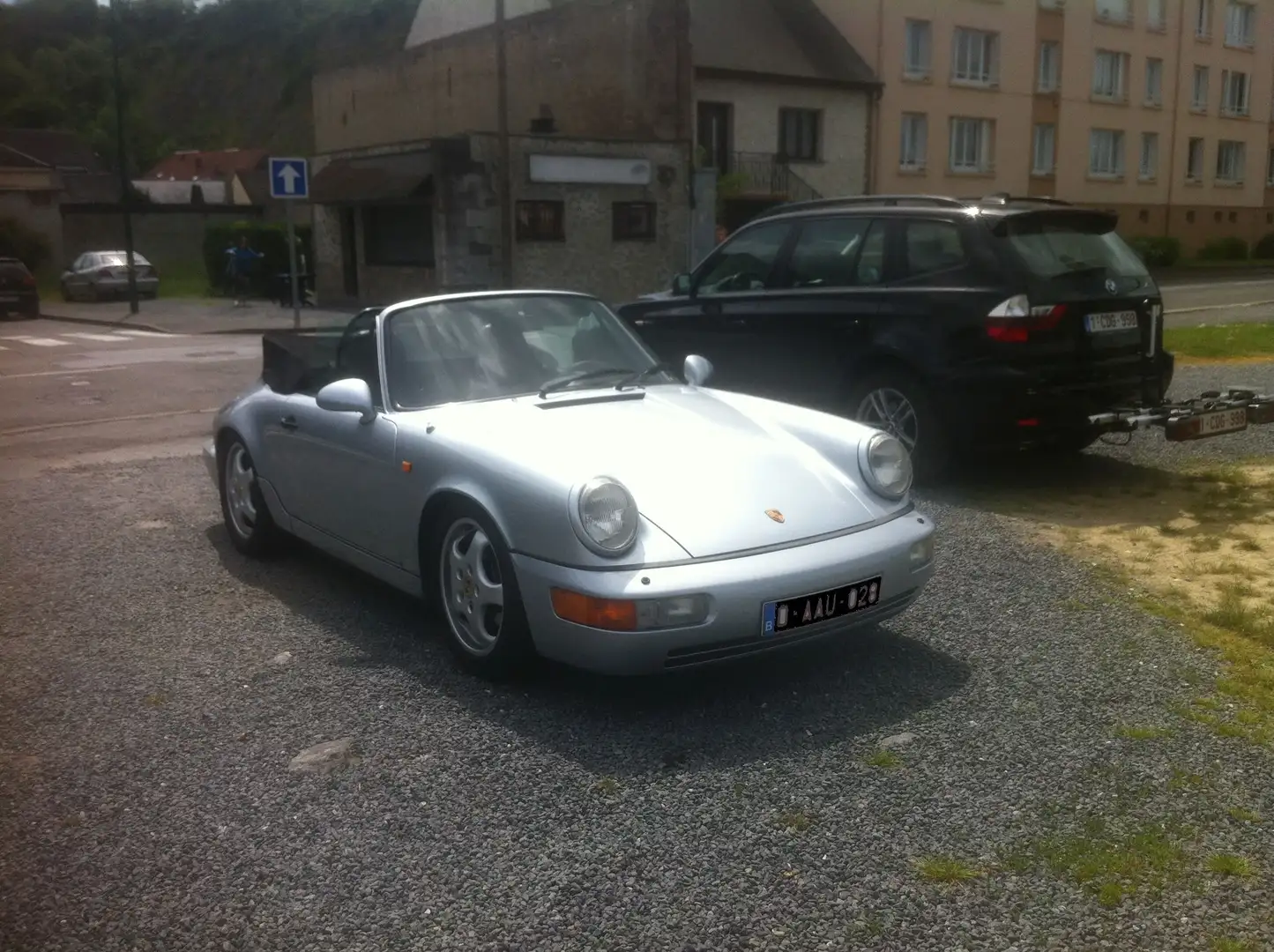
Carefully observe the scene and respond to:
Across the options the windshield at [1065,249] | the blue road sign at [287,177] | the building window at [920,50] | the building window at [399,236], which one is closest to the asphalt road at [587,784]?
the windshield at [1065,249]

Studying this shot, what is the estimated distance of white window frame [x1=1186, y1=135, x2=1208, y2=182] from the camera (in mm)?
53594

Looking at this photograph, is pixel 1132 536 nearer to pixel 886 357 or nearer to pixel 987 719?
pixel 886 357

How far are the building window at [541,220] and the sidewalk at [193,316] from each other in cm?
443

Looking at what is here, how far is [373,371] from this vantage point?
5.66 m

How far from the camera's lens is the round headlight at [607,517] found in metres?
4.34

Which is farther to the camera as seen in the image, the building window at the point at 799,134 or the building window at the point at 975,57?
the building window at the point at 975,57

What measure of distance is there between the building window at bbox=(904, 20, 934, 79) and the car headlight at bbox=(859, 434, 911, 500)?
40.3m

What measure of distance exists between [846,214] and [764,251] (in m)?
0.75

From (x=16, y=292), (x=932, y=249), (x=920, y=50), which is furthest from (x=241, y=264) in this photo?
(x=932, y=249)

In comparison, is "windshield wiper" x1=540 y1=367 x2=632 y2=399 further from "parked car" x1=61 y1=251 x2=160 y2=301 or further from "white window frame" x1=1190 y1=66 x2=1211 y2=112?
"white window frame" x1=1190 y1=66 x2=1211 y2=112

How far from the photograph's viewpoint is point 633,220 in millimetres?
31344

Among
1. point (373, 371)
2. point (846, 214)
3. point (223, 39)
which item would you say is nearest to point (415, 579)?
point (373, 371)

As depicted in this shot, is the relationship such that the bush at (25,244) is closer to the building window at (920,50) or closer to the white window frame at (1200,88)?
the building window at (920,50)

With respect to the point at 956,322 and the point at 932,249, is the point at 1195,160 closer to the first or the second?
the point at 932,249
